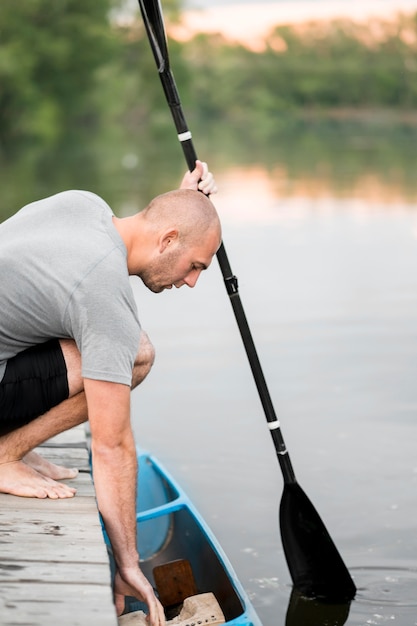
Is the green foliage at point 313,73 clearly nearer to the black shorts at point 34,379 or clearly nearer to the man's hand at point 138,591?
the black shorts at point 34,379

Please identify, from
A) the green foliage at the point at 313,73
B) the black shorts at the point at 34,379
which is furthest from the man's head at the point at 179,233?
the green foliage at the point at 313,73

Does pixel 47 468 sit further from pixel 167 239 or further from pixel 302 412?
pixel 302 412

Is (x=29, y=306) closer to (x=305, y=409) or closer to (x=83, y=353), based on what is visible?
(x=83, y=353)

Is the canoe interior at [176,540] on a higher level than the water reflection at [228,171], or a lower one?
lower

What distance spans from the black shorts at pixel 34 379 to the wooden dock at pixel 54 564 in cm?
37

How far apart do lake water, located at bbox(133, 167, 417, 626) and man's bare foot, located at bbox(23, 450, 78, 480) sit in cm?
111

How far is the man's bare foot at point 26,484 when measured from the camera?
4.21 meters

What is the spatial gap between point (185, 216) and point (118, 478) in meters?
0.92

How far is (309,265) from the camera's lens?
49.9 feet

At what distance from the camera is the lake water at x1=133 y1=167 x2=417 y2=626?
18.1 feet

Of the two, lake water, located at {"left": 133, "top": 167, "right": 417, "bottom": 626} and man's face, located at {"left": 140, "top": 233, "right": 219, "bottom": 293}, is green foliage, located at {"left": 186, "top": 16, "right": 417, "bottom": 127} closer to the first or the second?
lake water, located at {"left": 133, "top": 167, "right": 417, "bottom": 626}

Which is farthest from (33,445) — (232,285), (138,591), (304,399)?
(304,399)

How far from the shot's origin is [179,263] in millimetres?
4035

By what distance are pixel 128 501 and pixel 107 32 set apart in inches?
2421
